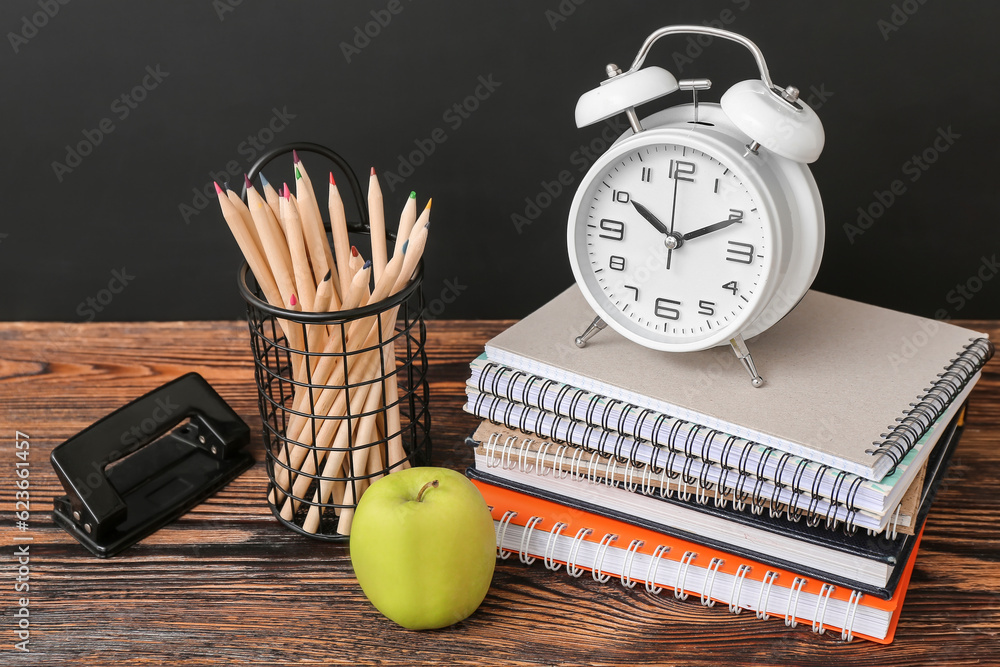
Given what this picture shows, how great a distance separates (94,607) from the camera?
817 mm

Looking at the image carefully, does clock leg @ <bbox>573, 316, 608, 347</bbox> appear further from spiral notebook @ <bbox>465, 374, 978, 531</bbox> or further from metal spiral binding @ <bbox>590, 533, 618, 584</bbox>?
metal spiral binding @ <bbox>590, 533, 618, 584</bbox>

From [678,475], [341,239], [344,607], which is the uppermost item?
[341,239]

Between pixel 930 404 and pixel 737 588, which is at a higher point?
pixel 930 404

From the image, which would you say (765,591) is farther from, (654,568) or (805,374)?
(805,374)

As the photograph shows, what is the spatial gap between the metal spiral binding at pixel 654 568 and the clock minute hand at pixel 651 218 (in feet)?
0.97

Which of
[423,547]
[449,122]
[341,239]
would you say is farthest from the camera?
[449,122]

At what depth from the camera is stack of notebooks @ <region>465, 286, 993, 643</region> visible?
0.77 m

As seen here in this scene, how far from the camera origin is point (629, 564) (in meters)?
0.84

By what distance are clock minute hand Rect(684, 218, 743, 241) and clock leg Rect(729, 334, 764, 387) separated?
102 mm

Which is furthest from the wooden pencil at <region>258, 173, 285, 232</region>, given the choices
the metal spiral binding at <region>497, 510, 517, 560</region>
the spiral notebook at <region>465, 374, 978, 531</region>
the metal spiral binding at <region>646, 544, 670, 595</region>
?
the metal spiral binding at <region>646, 544, 670, 595</region>

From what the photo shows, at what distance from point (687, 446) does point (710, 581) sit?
0.42ft

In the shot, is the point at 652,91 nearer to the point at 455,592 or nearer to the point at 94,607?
the point at 455,592

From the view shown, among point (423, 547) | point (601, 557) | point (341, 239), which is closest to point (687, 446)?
point (601, 557)

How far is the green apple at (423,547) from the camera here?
75cm
